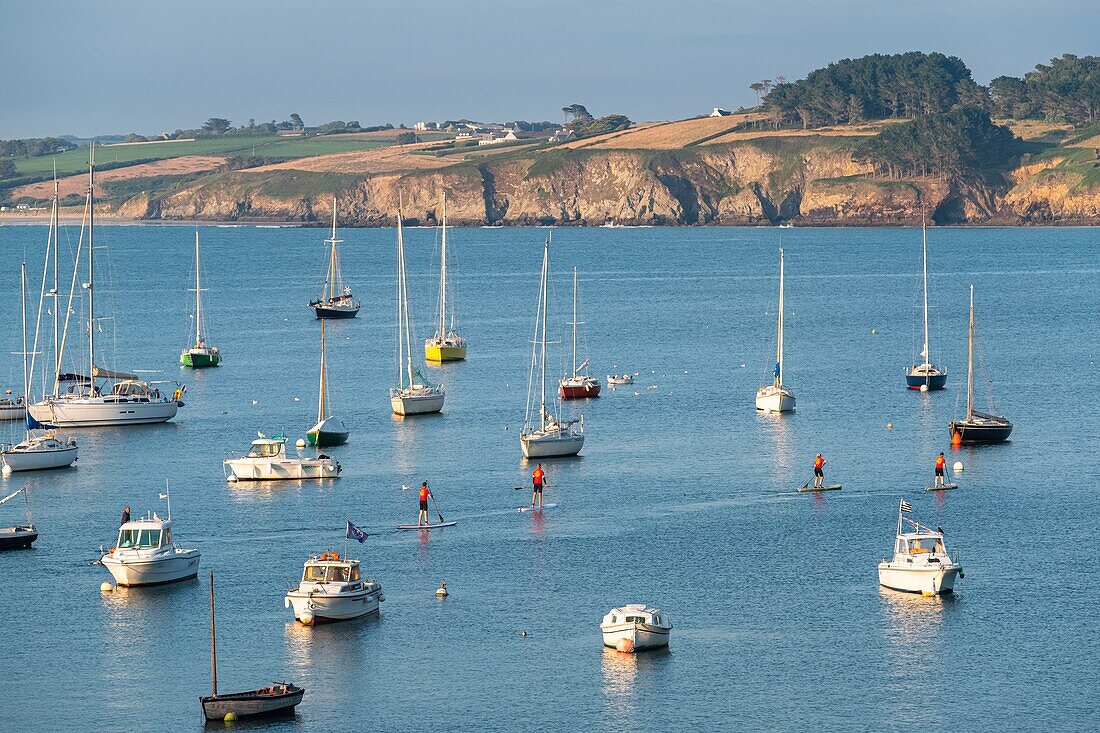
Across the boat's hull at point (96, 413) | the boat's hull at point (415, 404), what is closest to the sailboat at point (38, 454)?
the boat's hull at point (96, 413)

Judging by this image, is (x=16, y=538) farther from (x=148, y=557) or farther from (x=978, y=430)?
(x=978, y=430)

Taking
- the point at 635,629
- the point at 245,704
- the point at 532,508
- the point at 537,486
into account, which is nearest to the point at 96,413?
the point at 532,508

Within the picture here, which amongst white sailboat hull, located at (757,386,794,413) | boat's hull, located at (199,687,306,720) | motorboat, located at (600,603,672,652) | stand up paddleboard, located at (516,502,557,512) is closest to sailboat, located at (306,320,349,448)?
stand up paddleboard, located at (516,502,557,512)

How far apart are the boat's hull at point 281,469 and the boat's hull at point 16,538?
1305 centimetres

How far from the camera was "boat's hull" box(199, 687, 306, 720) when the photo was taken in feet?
138

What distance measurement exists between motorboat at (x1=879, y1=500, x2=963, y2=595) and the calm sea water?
75cm

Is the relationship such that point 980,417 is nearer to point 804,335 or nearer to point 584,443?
point 584,443

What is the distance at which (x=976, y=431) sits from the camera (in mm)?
80250

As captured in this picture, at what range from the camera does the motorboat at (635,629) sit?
47.4 meters

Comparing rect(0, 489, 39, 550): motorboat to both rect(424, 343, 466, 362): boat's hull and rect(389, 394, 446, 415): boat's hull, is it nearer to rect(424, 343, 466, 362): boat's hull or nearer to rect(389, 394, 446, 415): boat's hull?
rect(389, 394, 446, 415): boat's hull

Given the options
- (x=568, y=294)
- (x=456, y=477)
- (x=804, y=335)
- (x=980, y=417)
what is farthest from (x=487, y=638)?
(x=568, y=294)

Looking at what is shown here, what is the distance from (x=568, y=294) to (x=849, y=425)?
293 ft

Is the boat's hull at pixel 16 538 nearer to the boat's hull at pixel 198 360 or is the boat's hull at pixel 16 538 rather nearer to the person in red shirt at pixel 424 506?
the person in red shirt at pixel 424 506

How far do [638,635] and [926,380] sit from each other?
185ft
